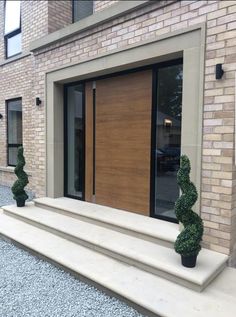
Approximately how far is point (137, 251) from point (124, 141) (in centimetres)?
184

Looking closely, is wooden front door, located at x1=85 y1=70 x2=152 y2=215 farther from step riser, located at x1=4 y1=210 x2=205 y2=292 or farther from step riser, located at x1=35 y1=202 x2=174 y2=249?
step riser, located at x1=4 y1=210 x2=205 y2=292

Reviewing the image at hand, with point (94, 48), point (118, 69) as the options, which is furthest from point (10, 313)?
point (94, 48)

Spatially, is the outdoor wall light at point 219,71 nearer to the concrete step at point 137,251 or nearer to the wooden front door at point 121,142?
the wooden front door at point 121,142

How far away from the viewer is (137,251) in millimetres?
3092

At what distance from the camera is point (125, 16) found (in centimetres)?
380

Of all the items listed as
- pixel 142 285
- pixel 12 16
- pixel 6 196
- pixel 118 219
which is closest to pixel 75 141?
pixel 118 219

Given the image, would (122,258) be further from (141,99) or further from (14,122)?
(14,122)

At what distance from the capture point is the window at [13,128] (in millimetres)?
Answer: 7559

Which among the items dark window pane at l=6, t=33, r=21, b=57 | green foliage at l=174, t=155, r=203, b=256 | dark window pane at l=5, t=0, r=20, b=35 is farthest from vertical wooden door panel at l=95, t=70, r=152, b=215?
dark window pane at l=5, t=0, r=20, b=35

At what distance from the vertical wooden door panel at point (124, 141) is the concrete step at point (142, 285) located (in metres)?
1.21

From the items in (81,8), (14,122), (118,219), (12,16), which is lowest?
(118,219)

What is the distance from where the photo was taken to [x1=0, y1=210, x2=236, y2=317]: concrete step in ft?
7.54

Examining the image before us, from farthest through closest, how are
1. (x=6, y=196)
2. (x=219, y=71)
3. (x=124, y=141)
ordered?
(x=6, y=196) → (x=124, y=141) → (x=219, y=71)

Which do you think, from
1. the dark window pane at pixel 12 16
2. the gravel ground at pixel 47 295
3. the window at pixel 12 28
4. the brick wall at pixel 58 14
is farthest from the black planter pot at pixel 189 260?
the dark window pane at pixel 12 16
